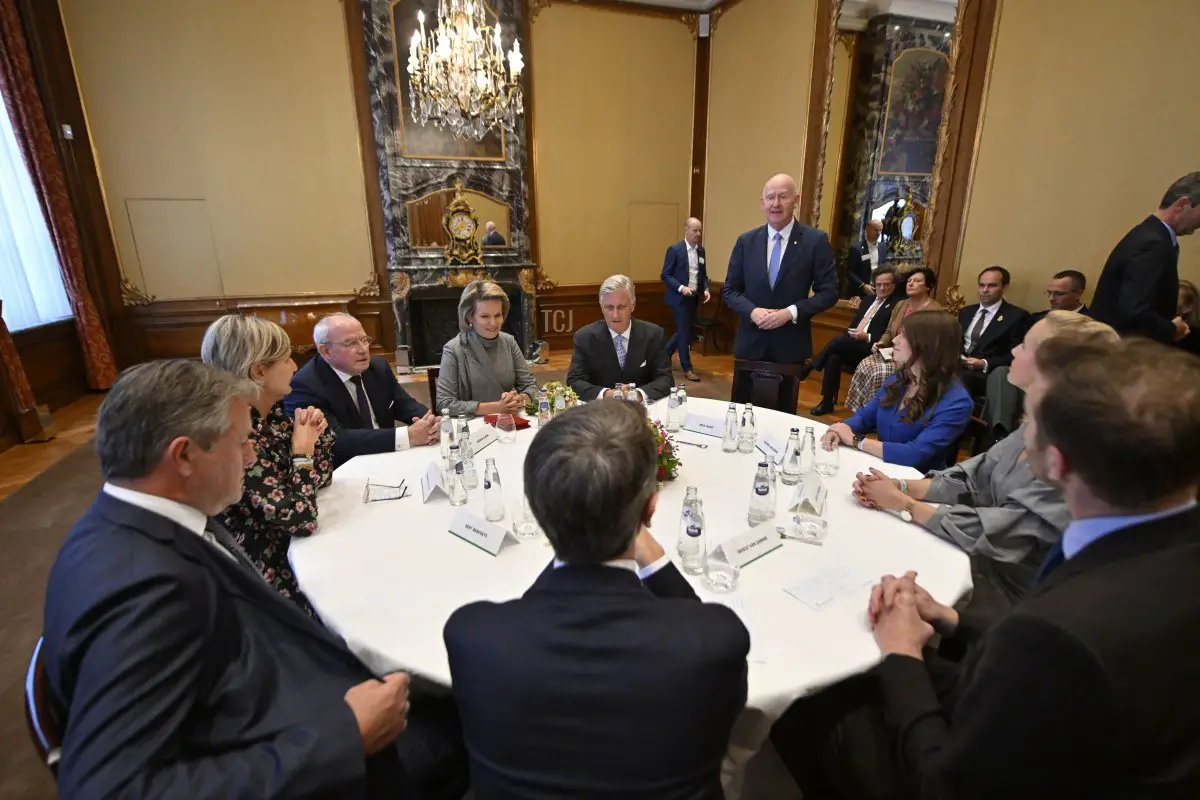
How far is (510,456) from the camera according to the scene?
2096 mm

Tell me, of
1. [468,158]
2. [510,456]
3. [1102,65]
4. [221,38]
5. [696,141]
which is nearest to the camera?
[510,456]

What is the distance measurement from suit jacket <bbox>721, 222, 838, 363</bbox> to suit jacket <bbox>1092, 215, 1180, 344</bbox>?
1.43 m

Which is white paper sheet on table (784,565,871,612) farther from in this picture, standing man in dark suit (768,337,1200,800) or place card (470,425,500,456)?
place card (470,425,500,456)

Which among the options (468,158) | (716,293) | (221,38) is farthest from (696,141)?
(221,38)

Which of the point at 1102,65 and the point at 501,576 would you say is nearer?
the point at 501,576

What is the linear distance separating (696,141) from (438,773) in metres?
7.35

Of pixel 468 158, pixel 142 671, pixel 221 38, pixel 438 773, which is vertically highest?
pixel 221 38

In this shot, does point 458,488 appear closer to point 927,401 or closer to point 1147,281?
point 927,401

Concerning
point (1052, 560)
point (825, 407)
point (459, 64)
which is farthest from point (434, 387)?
point (825, 407)

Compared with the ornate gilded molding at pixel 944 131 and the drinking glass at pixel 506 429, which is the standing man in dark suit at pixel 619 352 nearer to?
the drinking glass at pixel 506 429

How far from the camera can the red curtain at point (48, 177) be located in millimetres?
4477

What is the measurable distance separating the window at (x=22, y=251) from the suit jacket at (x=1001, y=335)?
721cm

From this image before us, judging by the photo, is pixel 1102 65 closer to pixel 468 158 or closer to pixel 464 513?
pixel 464 513

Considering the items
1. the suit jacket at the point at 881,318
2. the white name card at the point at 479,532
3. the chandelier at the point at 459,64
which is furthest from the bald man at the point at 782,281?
the white name card at the point at 479,532
